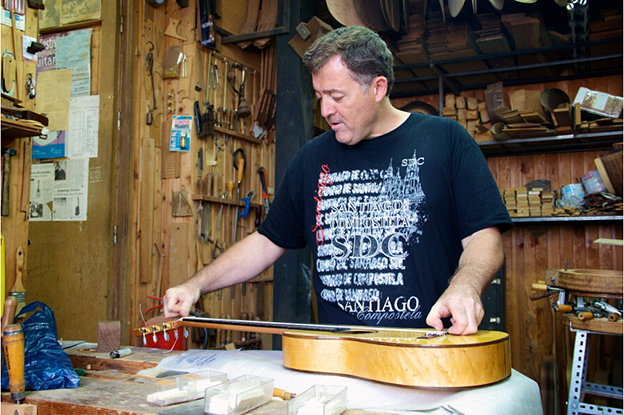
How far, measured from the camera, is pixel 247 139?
525 centimetres

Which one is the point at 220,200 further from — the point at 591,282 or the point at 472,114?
the point at 591,282

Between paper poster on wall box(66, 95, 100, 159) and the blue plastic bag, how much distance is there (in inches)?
110

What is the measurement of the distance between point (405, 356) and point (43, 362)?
1.00m

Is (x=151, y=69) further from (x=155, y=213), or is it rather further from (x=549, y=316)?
(x=549, y=316)

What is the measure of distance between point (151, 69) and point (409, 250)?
3.31 m

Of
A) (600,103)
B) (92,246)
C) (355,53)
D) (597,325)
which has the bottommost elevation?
(597,325)

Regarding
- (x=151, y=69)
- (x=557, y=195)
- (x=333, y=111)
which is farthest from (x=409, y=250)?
(x=557, y=195)

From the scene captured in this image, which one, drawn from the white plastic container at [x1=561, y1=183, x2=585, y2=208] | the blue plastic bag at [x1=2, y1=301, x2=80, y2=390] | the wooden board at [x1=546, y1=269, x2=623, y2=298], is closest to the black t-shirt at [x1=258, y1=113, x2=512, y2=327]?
the blue plastic bag at [x1=2, y1=301, x2=80, y2=390]

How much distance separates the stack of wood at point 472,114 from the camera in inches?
201

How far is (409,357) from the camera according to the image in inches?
51.8

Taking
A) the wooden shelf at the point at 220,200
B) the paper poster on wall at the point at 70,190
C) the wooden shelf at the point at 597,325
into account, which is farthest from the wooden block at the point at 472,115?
the paper poster on wall at the point at 70,190

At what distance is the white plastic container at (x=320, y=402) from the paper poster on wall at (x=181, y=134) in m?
3.58

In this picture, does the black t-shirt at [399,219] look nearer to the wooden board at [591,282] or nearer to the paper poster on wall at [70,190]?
the wooden board at [591,282]

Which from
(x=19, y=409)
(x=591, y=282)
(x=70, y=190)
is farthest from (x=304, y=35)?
(x=19, y=409)
